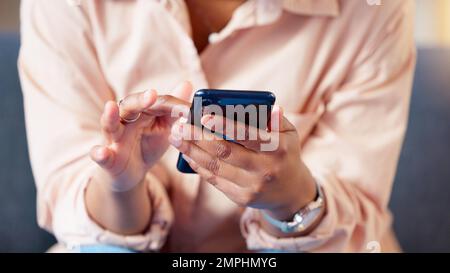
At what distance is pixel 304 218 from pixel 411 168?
0.43 metres

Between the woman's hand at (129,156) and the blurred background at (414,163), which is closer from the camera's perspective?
the woman's hand at (129,156)

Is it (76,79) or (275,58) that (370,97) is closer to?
(275,58)

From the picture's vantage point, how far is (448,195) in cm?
88

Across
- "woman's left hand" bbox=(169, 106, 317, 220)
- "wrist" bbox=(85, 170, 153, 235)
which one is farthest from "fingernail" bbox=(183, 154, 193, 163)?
"wrist" bbox=(85, 170, 153, 235)

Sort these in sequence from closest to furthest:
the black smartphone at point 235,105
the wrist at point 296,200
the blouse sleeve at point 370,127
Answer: the black smartphone at point 235,105
the wrist at point 296,200
the blouse sleeve at point 370,127

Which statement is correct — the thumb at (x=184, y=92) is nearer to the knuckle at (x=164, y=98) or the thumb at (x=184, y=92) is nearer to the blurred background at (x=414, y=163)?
the knuckle at (x=164, y=98)

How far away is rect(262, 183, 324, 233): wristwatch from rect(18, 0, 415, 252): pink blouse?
15 mm

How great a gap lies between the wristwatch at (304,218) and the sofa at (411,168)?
0.33 meters

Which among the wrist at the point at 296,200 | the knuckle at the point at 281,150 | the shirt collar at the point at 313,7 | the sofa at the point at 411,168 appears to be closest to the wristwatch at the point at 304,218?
the wrist at the point at 296,200

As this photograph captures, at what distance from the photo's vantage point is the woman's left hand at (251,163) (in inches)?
18.0

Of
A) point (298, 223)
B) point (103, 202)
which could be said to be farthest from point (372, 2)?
point (103, 202)

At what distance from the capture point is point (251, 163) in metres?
0.48

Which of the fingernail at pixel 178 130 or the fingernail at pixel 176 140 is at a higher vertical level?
the fingernail at pixel 178 130

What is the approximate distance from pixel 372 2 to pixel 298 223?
29 centimetres
